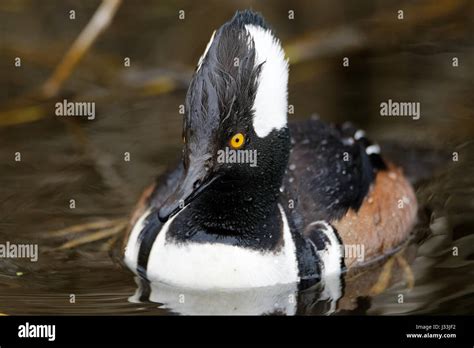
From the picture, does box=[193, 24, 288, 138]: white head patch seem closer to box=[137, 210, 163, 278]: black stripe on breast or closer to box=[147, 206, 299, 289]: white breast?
box=[147, 206, 299, 289]: white breast

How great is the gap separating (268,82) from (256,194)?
1069 mm

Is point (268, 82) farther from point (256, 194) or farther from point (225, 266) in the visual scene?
point (225, 266)

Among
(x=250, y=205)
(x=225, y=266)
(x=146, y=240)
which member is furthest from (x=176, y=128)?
(x=225, y=266)

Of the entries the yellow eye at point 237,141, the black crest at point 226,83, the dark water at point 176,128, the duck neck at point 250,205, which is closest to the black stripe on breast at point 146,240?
the dark water at point 176,128

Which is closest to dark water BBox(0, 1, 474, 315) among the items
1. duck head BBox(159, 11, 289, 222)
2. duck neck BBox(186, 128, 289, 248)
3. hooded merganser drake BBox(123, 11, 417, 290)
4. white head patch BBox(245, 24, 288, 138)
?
hooded merganser drake BBox(123, 11, 417, 290)

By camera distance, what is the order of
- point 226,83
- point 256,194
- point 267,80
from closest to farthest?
point 226,83
point 267,80
point 256,194

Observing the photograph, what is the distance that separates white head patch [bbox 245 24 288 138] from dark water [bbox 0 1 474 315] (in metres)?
1.56

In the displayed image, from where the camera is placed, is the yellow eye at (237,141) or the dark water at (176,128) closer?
the yellow eye at (237,141)

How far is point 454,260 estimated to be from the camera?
31.0ft

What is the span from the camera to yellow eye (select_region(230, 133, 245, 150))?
27.1 feet

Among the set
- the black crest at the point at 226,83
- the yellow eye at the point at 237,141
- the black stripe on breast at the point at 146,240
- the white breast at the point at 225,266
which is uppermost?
the black crest at the point at 226,83

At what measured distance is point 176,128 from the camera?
1236 cm

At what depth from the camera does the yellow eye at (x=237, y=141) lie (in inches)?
325

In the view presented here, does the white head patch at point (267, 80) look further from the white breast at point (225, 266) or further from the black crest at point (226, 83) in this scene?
the white breast at point (225, 266)
